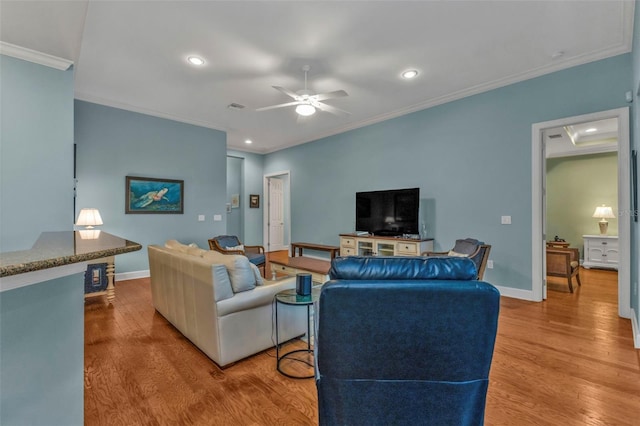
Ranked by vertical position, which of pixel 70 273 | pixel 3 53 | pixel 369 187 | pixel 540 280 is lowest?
pixel 540 280

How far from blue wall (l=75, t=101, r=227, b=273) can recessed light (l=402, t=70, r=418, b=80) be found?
13.0 ft

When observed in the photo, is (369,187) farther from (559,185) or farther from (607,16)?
(559,185)

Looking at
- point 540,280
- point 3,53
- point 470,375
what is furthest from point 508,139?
point 3,53

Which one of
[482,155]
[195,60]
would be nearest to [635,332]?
[482,155]

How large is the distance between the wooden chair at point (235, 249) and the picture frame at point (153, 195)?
1.15 metres

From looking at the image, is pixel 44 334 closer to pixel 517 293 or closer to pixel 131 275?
pixel 131 275

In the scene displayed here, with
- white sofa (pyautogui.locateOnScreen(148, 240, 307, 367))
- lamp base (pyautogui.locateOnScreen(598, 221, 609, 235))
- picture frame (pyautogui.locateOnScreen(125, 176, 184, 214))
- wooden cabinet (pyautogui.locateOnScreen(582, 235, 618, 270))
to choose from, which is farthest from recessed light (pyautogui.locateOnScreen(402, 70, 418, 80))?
lamp base (pyautogui.locateOnScreen(598, 221, 609, 235))

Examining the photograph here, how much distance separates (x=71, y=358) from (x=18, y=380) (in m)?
0.22

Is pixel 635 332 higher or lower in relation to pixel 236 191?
lower

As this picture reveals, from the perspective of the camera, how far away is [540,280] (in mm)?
3762

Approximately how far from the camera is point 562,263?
169 inches

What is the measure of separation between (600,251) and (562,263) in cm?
278

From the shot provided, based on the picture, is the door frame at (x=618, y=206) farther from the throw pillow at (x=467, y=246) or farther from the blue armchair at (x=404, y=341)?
the blue armchair at (x=404, y=341)

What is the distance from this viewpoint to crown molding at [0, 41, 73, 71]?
2334mm
